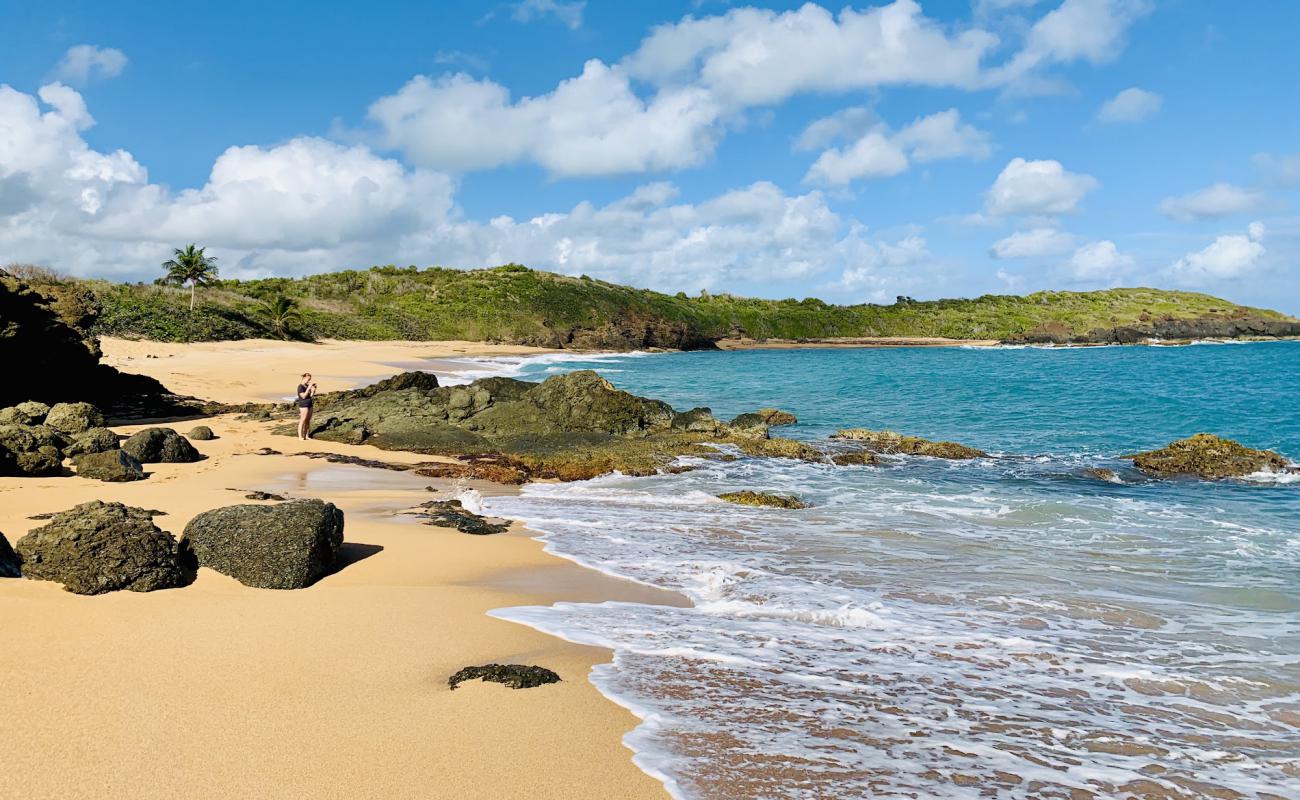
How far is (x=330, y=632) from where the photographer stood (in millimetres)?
5777

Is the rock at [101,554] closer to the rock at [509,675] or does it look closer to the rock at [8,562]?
the rock at [8,562]

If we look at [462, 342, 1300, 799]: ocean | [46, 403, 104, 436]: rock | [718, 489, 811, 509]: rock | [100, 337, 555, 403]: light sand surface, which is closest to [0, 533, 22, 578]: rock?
[462, 342, 1300, 799]: ocean

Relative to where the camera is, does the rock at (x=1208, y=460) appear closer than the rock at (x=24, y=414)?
No

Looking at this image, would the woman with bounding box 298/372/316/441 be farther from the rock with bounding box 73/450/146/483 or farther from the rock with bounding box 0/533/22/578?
the rock with bounding box 0/533/22/578

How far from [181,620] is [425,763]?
3015 millimetres

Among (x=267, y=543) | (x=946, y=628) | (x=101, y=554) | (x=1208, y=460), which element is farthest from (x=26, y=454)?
(x=1208, y=460)

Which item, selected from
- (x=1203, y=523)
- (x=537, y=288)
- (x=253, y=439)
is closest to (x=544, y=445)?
(x=253, y=439)

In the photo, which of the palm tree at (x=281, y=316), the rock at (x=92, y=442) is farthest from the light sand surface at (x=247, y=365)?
the rock at (x=92, y=442)

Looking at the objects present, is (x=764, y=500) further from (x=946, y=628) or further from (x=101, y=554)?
(x=101, y=554)

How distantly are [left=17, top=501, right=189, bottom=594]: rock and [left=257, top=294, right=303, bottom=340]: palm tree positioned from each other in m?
51.3

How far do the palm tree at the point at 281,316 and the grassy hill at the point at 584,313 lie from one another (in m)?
0.61

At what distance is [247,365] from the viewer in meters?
33.5

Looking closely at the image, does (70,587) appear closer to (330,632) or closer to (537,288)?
(330,632)

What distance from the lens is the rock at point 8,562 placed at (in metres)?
6.17
